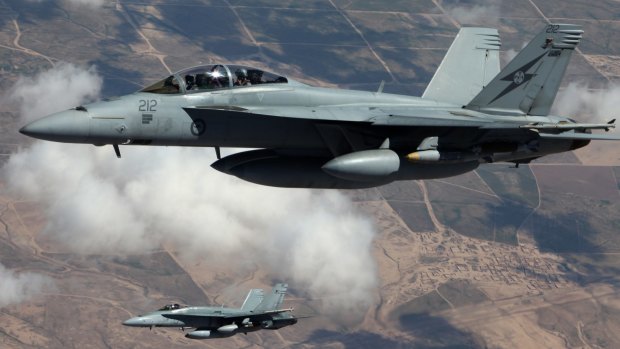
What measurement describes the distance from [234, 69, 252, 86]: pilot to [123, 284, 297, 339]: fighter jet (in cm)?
4222

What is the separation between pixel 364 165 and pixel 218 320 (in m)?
51.5

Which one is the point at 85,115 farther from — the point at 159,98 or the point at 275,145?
the point at 275,145

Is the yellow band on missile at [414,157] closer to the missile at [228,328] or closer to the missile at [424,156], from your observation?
the missile at [424,156]

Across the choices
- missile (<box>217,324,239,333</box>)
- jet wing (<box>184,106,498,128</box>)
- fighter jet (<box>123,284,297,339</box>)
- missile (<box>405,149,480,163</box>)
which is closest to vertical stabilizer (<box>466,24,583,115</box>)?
jet wing (<box>184,106,498,128</box>)

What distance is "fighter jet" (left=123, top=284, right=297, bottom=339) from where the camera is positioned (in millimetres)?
83062

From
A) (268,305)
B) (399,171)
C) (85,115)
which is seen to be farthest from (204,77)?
(268,305)

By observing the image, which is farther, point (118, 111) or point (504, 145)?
point (504, 145)

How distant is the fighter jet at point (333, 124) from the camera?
3697 cm

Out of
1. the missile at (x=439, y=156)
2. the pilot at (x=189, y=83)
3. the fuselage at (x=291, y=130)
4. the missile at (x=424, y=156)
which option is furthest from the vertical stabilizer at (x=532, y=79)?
the pilot at (x=189, y=83)

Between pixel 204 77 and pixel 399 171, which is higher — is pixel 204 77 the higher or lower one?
the higher one

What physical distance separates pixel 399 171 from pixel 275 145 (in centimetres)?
407

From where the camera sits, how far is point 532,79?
4144 cm

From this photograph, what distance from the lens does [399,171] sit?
3925cm

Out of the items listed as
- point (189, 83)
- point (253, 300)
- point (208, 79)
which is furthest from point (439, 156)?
point (253, 300)
